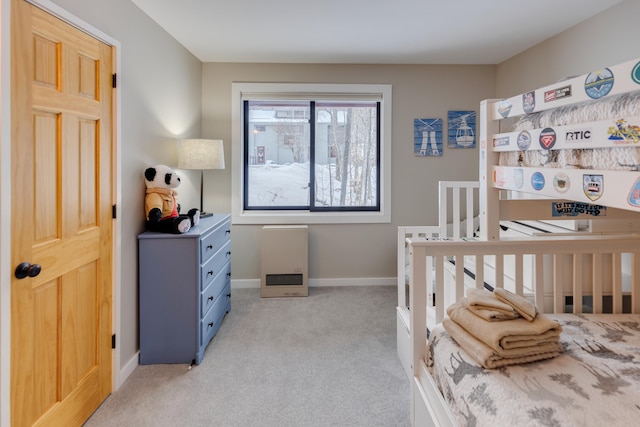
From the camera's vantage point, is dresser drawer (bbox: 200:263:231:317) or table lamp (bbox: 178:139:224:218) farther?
table lamp (bbox: 178:139:224:218)

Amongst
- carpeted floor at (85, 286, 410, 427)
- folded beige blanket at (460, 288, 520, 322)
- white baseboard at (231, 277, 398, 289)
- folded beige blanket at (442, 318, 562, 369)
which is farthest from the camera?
white baseboard at (231, 277, 398, 289)

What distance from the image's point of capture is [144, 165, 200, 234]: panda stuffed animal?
245 cm

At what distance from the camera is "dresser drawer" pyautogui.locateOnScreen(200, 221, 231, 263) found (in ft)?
8.27

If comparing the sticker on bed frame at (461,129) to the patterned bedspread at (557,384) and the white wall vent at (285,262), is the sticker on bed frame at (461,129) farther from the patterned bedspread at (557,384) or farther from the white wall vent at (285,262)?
the patterned bedspread at (557,384)

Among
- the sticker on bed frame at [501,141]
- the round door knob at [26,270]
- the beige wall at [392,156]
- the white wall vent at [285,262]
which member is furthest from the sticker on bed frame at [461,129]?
the round door knob at [26,270]

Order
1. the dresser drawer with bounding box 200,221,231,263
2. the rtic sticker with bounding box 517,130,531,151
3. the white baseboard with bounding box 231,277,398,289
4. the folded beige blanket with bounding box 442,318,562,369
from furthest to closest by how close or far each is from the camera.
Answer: the white baseboard with bounding box 231,277,398,289 → the dresser drawer with bounding box 200,221,231,263 → the rtic sticker with bounding box 517,130,531,151 → the folded beige blanket with bounding box 442,318,562,369

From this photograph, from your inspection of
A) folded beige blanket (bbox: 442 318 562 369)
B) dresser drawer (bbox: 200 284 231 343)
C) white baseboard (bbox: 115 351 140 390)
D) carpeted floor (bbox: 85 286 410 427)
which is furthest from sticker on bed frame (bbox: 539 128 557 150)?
white baseboard (bbox: 115 351 140 390)

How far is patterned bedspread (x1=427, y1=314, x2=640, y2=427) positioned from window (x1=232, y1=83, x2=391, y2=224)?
2.68 m

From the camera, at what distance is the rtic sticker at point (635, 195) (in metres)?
0.97

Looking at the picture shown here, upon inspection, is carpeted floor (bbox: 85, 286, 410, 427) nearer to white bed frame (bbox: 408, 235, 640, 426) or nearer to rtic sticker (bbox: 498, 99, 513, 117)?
white bed frame (bbox: 408, 235, 640, 426)

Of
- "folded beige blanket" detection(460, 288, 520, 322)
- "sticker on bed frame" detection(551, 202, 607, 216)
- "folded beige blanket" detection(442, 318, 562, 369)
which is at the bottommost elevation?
"folded beige blanket" detection(442, 318, 562, 369)

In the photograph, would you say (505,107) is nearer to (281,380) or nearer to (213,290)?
(281,380)

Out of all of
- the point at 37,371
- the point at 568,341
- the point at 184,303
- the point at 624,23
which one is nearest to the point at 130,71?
the point at 184,303

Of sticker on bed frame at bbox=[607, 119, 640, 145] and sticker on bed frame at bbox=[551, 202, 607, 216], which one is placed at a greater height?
sticker on bed frame at bbox=[607, 119, 640, 145]
